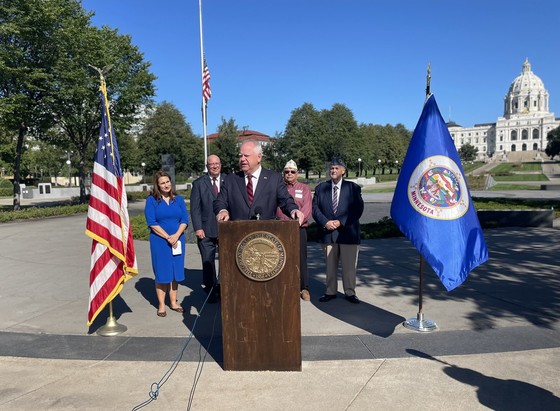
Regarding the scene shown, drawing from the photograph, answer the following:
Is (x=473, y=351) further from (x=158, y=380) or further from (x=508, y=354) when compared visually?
(x=158, y=380)

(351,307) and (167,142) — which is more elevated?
(167,142)

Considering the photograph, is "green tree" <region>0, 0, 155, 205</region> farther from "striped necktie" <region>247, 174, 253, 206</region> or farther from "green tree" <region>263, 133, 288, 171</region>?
"green tree" <region>263, 133, 288, 171</region>

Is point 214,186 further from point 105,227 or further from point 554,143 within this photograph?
point 554,143

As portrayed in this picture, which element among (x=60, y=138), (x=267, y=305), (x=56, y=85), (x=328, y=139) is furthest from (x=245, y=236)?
(x=328, y=139)

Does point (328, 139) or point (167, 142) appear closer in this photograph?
point (167, 142)

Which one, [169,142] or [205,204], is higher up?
[169,142]

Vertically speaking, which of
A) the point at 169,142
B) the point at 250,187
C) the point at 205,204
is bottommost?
the point at 205,204

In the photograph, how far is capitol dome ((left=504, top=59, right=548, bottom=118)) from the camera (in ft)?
613

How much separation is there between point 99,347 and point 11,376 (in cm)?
85

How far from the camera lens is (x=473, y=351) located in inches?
164

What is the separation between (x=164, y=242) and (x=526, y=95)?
22010cm

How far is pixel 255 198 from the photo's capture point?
423cm

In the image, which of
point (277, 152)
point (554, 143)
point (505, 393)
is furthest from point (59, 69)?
point (554, 143)

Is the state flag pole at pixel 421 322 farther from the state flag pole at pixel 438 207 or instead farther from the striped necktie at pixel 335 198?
the striped necktie at pixel 335 198
